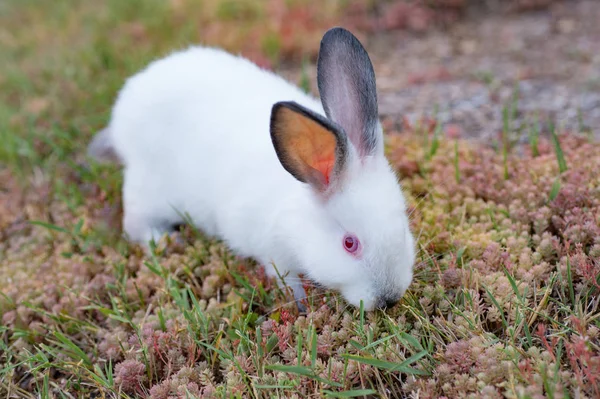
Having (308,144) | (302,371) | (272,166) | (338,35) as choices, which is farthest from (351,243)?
(338,35)

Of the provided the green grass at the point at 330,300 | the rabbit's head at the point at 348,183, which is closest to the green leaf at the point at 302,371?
the green grass at the point at 330,300

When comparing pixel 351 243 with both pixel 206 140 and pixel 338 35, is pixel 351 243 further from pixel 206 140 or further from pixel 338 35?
pixel 206 140

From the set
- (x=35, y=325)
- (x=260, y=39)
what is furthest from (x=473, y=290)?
(x=260, y=39)

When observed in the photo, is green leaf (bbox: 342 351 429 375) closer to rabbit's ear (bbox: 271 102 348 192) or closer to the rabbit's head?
the rabbit's head

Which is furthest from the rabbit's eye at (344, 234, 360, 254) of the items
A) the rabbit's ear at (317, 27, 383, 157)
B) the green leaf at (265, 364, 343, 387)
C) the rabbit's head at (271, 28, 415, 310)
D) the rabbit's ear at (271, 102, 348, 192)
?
the green leaf at (265, 364, 343, 387)

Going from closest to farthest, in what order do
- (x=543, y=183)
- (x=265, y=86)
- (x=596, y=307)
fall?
1. (x=596, y=307)
2. (x=543, y=183)
3. (x=265, y=86)

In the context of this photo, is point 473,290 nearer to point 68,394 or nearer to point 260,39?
point 68,394

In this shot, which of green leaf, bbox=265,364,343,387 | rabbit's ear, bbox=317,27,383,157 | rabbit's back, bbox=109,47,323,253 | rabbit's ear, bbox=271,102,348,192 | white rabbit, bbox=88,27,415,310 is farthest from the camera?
rabbit's back, bbox=109,47,323,253
